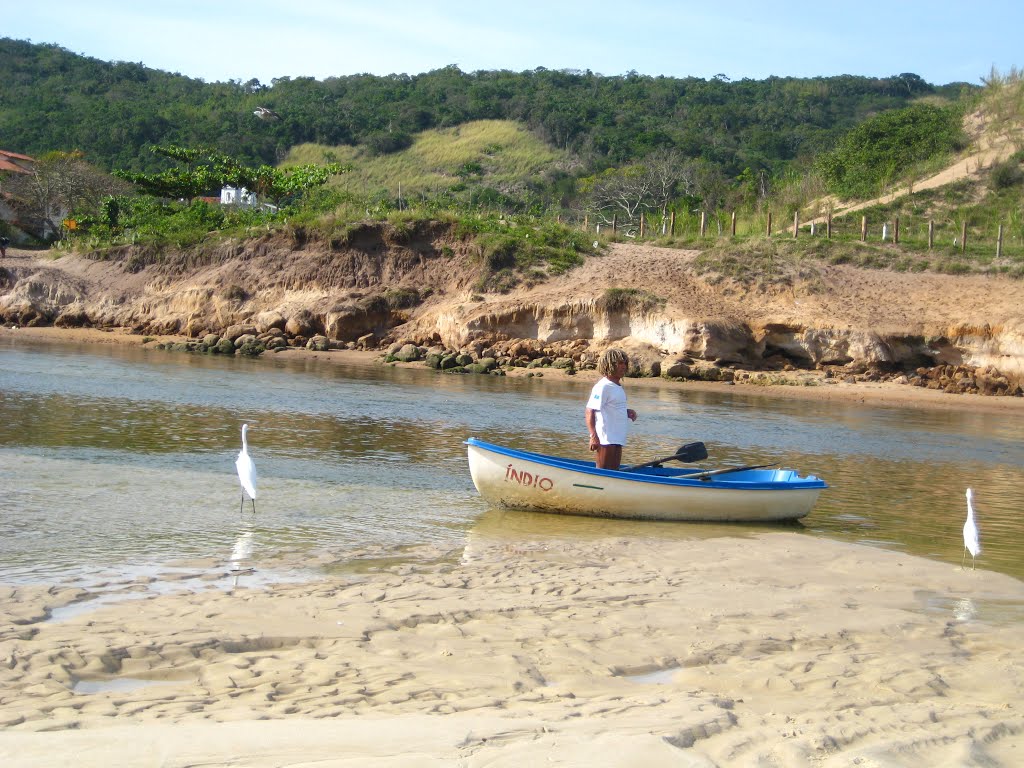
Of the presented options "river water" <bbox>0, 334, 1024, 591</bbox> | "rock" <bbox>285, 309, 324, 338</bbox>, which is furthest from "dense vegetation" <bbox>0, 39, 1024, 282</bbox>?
"river water" <bbox>0, 334, 1024, 591</bbox>

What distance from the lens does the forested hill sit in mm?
73562

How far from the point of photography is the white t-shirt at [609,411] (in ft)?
34.3

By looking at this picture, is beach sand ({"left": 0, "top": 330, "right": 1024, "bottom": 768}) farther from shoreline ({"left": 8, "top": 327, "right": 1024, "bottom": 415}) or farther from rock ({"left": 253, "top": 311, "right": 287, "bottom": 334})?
rock ({"left": 253, "top": 311, "right": 287, "bottom": 334})

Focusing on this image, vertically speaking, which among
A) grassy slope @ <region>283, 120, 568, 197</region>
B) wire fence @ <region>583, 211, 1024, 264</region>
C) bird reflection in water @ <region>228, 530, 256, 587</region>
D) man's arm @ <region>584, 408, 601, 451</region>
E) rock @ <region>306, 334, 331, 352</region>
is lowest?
bird reflection in water @ <region>228, 530, 256, 587</region>

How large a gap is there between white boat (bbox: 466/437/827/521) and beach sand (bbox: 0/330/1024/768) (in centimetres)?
221

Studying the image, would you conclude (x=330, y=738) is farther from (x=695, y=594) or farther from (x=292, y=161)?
(x=292, y=161)

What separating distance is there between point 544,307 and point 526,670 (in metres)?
27.3

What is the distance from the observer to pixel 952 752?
14.0 ft

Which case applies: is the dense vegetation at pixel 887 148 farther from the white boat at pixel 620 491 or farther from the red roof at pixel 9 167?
the red roof at pixel 9 167

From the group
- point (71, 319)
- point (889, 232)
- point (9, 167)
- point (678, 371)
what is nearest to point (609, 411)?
point (678, 371)

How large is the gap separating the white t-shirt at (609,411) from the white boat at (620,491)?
1.20 feet

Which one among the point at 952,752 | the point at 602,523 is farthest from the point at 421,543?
the point at 952,752

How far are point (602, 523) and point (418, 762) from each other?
22.3ft

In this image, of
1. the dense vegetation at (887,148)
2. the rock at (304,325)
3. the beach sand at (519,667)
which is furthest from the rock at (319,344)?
the beach sand at (519,667)
